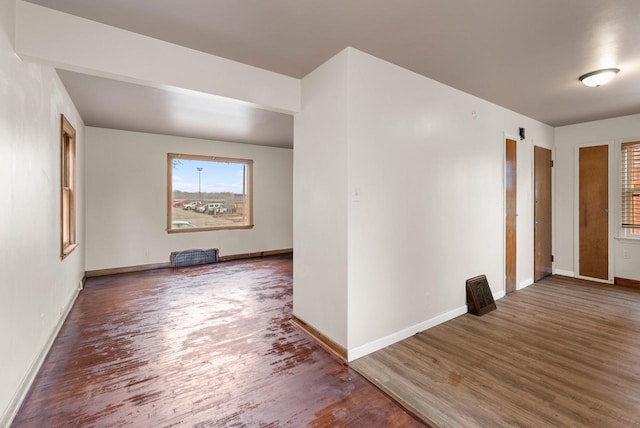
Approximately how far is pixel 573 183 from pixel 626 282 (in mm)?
1654

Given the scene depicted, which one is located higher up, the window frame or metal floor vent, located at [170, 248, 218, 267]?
the window frame

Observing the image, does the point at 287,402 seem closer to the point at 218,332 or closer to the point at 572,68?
the point at 218,332

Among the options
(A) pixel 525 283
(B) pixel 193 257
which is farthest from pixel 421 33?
(B) pixel 193 257

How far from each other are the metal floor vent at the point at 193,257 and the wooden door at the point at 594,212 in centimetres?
670

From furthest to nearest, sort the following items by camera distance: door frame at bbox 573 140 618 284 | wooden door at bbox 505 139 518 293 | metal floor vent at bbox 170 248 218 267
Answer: metal floor vent at bbox 170 248 218 267, door frame at bbox 573 140 618 284, wooden door at bbox 505 139 518 293

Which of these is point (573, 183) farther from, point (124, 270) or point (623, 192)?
point (124, 270)

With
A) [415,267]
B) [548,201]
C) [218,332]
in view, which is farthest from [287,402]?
[548,201]

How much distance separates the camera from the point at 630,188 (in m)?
4.49

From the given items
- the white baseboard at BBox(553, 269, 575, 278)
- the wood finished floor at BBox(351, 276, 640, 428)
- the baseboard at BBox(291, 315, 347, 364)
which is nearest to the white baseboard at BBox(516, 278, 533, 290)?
the wood finished floor at BBox(351, 276, 640, 428)

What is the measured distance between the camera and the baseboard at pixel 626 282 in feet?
14.6

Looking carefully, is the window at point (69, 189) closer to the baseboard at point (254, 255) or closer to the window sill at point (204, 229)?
the window sill at point (204, 229)

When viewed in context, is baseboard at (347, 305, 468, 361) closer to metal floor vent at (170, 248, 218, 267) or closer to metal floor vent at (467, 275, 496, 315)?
metal floor vent at (467, 275, 496, 315)

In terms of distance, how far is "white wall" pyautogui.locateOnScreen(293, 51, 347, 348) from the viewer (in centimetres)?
251

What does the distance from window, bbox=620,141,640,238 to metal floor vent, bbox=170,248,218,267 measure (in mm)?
7104
